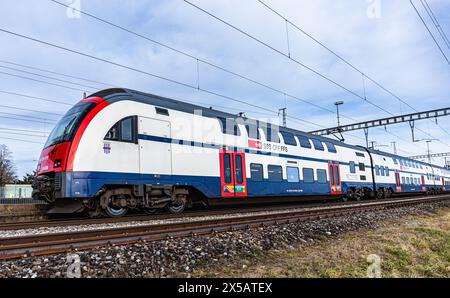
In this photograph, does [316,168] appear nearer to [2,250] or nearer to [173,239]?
[173,239]

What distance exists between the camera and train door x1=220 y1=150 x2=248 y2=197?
13194 mm

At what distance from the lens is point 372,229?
9.25m

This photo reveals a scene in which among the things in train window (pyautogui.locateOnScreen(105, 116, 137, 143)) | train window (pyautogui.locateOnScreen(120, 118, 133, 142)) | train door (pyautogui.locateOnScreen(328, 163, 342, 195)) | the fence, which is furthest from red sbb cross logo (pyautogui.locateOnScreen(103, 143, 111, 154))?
the fence

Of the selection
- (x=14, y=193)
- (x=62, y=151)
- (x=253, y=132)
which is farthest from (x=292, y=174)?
(x=14, y=193)

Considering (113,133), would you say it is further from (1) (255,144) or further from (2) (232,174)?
(1) (255,144)

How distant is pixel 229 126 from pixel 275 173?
3473mm

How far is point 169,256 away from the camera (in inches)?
211

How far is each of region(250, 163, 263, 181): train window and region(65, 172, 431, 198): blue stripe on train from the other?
0.22m

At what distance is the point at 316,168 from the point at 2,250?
16.0 m

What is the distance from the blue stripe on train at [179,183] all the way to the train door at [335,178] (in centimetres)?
66

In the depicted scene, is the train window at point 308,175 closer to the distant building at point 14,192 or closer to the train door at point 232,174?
the train door at point 232,174

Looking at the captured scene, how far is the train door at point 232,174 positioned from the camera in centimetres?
1319
